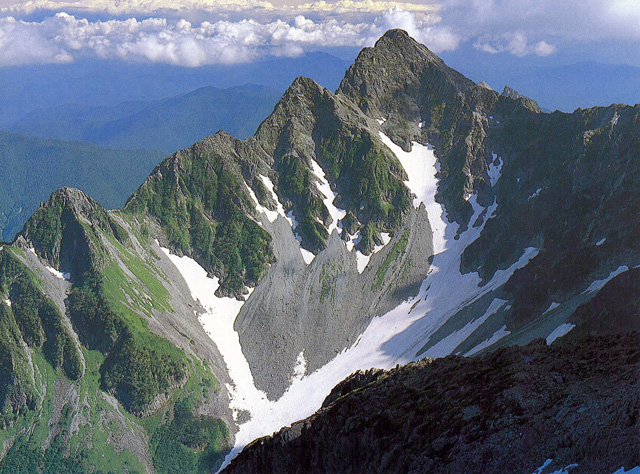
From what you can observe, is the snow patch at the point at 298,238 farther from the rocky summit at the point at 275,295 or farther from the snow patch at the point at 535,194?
the snow patch at the point at 535,194

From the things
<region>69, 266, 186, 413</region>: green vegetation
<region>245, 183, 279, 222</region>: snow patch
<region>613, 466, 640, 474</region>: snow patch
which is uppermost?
<region>245, 183, 279, 222</region>: snow patch

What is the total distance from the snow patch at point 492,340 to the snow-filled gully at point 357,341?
1096 cm

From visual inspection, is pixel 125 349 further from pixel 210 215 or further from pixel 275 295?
pixel 210 215

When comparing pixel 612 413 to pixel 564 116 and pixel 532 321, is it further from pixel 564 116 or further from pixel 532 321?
pixel 564 116

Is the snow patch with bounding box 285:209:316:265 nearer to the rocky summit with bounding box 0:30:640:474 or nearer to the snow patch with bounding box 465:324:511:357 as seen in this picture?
the rocky summit with bounding box 0:30:640:474

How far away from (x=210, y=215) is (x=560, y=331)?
130694mm

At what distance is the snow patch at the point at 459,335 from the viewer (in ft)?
444

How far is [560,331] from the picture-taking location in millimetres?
96875

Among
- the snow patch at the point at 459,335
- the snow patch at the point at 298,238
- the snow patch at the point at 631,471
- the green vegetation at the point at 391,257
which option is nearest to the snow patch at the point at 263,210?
the snow patch at the point at 298,238

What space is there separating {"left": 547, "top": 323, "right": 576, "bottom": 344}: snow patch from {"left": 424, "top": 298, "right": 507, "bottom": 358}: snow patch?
37.1 metres

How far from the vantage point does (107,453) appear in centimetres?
13512

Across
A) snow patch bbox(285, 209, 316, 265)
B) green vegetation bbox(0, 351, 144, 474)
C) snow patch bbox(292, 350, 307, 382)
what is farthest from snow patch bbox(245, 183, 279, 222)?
green vegetation bbox(0, 351, 144, 474)

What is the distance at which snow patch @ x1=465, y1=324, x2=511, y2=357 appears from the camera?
400ft

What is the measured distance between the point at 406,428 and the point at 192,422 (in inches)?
4090
